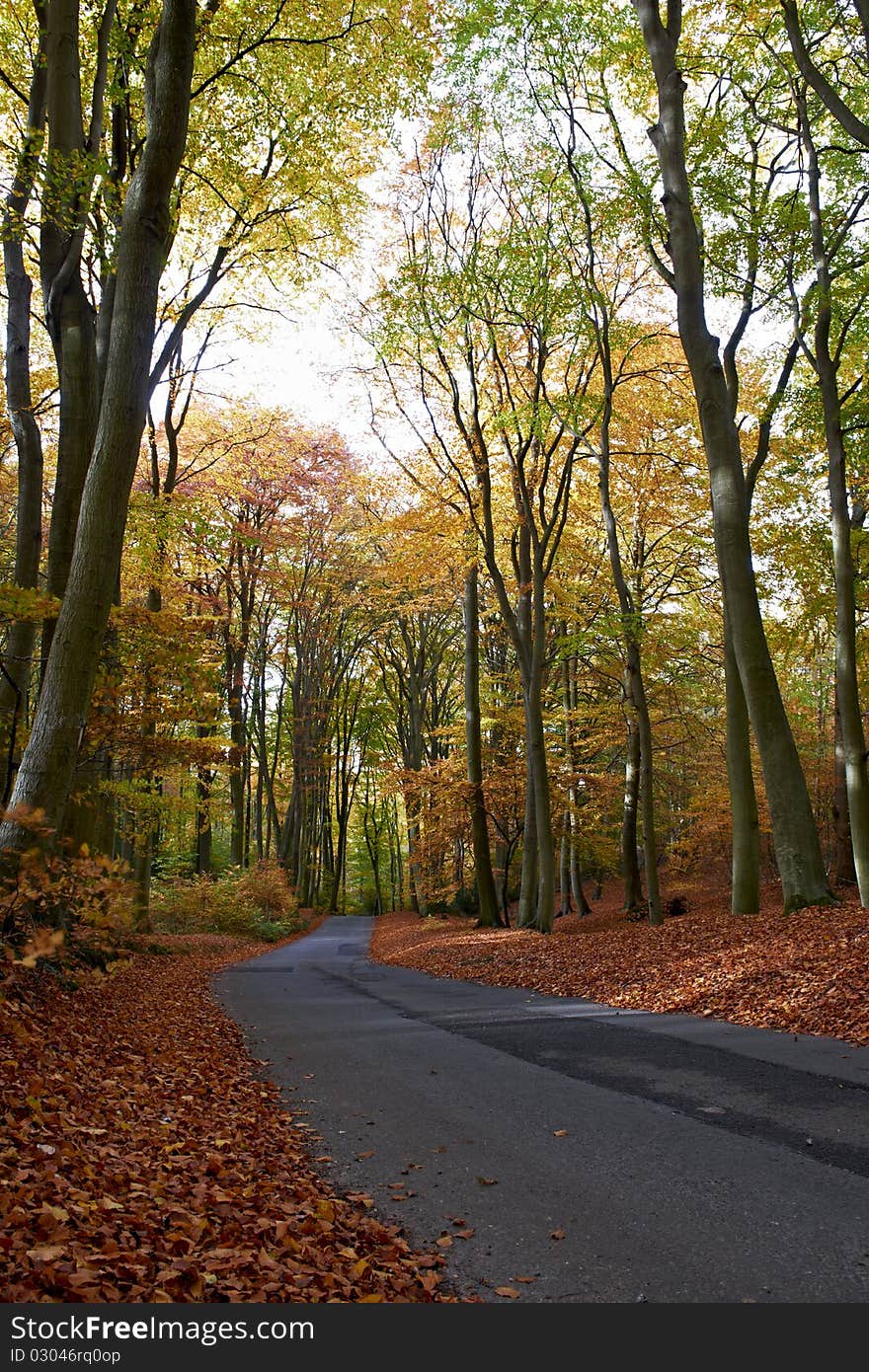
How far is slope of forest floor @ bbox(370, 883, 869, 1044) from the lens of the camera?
285 inches

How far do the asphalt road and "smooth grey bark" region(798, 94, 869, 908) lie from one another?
452 centimetres

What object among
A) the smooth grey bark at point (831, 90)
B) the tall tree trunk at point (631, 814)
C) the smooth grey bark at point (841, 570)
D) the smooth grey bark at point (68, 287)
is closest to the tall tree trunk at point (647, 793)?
the tall tree trunk at point (631, 814)

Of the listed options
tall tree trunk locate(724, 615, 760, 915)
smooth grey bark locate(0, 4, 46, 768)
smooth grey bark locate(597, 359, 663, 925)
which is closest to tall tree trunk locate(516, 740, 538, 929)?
smooth grey bark locate(597, 359, 663, 925)

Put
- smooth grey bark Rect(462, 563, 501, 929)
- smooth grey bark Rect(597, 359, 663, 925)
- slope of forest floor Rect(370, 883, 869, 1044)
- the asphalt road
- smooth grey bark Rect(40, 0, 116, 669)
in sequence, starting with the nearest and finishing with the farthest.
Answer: the asphalt road, slope of forest floor Rect(370, 883, 869, 1044), smooth grey bark Rect(40, 0, 116, 669), smooth grey bark Rect(597, 359, 663, 925), smooth grey bark Rect(462, 563, 501, 929)

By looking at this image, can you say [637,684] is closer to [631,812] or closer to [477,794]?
[631,812]

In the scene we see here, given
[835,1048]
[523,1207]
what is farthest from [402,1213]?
[835,1048]

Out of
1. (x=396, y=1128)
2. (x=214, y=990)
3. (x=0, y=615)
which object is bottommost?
(x=214, y=990)

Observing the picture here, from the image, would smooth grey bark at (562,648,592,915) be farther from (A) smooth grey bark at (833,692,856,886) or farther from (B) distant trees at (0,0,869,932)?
(A) smooth grey bark at (833,692,856,886)

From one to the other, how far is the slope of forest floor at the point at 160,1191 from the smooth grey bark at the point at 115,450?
5.90 feet

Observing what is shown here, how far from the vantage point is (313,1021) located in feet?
29.4

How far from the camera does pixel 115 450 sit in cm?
665

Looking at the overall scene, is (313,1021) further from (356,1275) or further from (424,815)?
(424,815)

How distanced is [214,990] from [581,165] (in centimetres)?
1559

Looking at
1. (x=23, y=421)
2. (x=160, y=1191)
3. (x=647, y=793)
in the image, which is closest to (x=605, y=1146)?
(x=160, y=1191)
